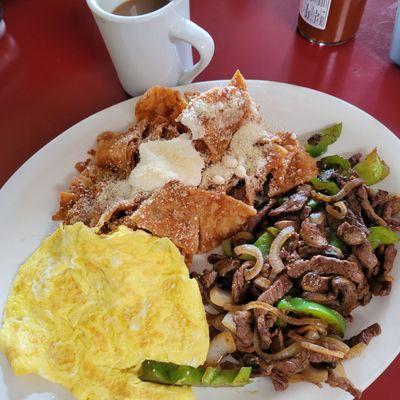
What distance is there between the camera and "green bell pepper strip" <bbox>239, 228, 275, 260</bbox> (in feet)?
5.20

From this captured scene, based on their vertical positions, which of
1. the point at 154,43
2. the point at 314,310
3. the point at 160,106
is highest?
the point at 154,43

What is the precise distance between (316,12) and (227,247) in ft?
4.09

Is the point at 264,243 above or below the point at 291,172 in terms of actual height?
below

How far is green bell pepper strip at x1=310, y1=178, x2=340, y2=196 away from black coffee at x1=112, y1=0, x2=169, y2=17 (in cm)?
97

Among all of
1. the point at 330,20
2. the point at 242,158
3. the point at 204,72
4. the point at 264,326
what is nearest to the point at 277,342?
the point at 264,326

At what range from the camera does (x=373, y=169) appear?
5.52ft

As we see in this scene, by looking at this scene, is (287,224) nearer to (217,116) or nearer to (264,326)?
(264,326)

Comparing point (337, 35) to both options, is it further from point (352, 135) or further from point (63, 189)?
point (63, 189)

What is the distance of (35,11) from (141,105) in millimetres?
1354

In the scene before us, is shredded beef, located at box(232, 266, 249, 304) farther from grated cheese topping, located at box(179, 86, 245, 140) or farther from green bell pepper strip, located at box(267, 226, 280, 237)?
grated cheese topping, located at box(179, 86, 245, 140)

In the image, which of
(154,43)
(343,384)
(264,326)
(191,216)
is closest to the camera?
(343,384)

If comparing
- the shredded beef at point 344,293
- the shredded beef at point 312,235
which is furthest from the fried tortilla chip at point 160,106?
the shredded beef at point 344,293

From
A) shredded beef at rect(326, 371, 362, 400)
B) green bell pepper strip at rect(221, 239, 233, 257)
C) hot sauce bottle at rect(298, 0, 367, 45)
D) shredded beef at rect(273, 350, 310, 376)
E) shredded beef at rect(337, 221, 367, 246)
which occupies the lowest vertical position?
shredded beef at rect(273, 350, 310, 376)

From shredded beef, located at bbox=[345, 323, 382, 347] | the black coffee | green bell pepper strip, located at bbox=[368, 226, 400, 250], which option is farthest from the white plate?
the black coffee
